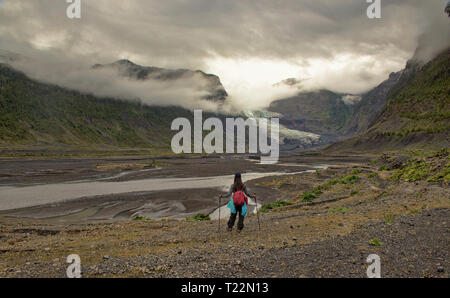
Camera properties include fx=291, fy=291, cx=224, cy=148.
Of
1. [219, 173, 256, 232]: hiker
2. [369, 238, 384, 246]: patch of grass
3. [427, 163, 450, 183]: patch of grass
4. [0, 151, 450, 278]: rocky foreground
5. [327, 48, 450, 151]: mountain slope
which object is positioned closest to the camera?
[0, 151, 450, 278]: rocky foreground

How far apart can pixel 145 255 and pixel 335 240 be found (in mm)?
6912

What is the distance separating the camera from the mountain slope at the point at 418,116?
383 ft

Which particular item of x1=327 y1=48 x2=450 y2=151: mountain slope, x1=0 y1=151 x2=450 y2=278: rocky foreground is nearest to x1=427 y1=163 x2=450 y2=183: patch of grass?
x1=0 y1=151 x2=450 y2=278: rocky foreground

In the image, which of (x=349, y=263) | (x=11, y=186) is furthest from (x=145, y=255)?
(x=11, y=186)

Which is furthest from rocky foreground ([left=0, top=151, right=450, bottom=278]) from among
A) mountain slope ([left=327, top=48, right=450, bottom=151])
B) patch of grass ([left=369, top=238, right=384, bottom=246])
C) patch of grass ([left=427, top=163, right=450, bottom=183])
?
mountain slope ([left=327, top=48, right=450, bottom=151])

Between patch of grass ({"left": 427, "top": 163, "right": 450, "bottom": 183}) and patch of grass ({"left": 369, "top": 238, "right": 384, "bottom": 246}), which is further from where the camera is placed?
patch of grass ({"left": 427, "top": 163, "right": 450, "bottom": 183})

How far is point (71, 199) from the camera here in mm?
39906

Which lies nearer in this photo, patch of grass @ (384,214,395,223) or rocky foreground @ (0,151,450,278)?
rocky foreground @ (0,151,450,278)

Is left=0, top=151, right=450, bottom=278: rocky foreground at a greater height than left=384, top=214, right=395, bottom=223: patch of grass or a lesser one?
lesser

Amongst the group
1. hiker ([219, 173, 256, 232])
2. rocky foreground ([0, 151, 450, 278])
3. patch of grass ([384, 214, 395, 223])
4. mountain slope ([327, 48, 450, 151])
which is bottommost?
rocky foreground ([0, 151, 450, 278])

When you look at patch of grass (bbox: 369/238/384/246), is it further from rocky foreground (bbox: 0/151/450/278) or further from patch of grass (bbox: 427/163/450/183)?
patch of grass (bbox: 427/163/450/183)

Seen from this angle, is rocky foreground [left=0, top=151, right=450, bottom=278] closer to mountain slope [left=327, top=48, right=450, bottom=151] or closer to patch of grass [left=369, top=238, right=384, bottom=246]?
patch of grass [left=369, top=238, right=384, bottom=246]

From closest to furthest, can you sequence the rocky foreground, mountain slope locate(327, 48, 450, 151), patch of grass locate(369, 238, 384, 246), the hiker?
1. the rocky foreground
2. patch of grass locate(369, 238, 384, 246)
3. the hiker
4. mountain slope locate(327, 48, 450, 151)

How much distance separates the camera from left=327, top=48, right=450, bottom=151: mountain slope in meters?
117
